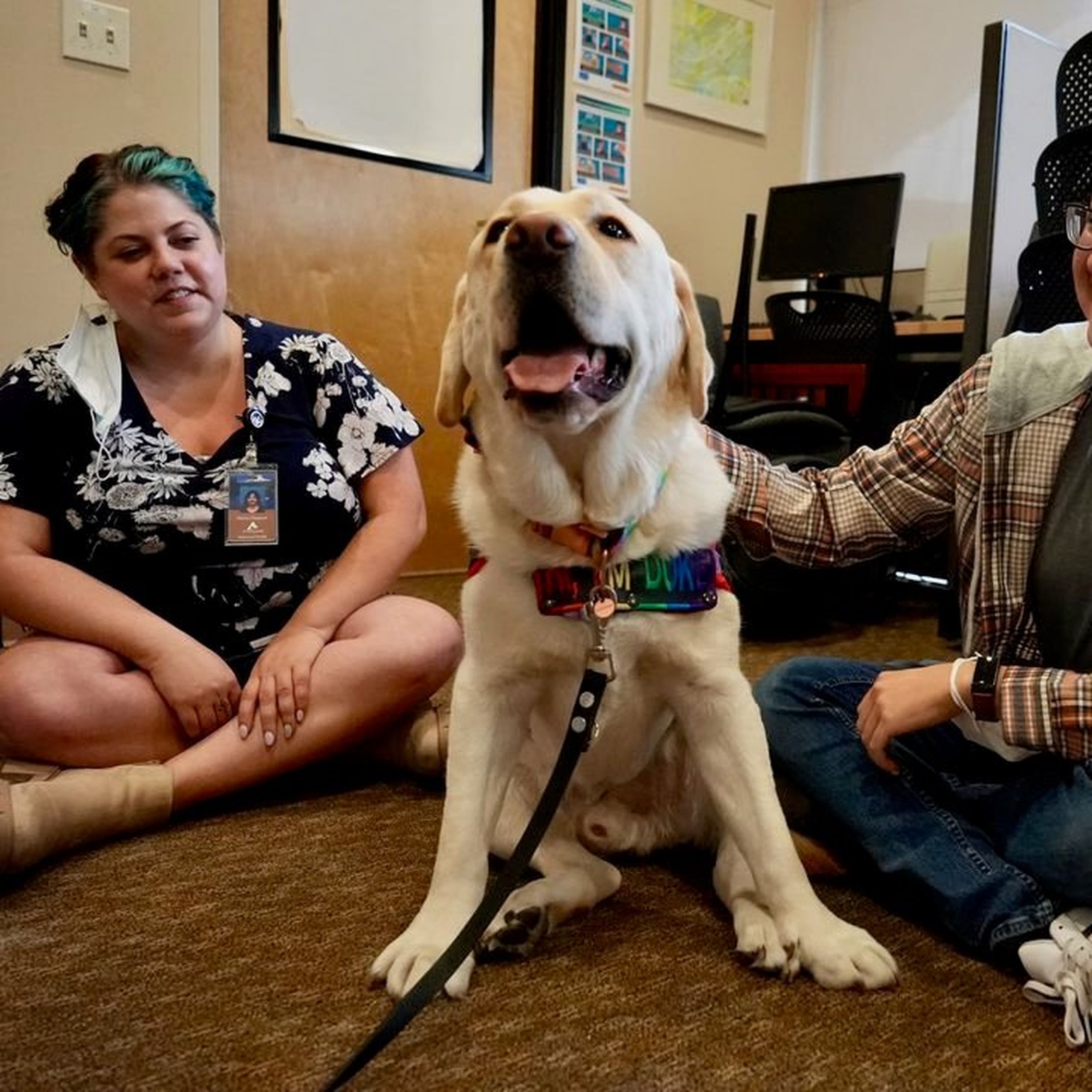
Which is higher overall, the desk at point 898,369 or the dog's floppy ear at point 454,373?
the desk at point 898,369

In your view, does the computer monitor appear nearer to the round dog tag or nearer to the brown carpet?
the round dog tag

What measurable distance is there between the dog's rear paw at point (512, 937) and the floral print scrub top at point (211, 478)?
0.71 m

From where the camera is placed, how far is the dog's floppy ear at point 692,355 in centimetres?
118

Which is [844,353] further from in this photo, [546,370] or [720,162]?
[546,370]

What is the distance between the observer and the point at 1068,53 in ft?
6.14

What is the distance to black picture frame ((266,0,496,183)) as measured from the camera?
290 cm

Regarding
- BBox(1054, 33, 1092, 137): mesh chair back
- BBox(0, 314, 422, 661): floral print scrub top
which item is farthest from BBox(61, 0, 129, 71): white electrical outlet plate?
BBox(1054, 33, 1092, 137): mesh chair back

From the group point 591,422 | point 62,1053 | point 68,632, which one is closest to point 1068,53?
point 591,422

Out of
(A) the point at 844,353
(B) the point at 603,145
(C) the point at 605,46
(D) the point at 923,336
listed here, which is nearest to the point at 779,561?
(A) the point at 844,353

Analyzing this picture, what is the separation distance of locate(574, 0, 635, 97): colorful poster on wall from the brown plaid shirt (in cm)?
267

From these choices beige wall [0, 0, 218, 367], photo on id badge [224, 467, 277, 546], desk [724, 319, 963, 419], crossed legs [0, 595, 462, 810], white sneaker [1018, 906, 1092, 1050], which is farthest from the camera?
desk [724, 319, 963, 419]

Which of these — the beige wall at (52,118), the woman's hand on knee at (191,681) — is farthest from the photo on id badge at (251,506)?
the beige wall at (52,118)

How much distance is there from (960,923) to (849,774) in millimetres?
196

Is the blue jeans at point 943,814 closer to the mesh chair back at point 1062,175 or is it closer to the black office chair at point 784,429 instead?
the mesh chair back at point 1062,175
